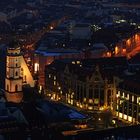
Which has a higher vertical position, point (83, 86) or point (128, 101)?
point (83, 86)

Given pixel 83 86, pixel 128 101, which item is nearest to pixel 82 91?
pixel 83 86

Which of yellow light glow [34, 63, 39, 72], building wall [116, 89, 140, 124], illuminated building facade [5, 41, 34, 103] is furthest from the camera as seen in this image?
yellow light glow [34, 63, 39, 72]

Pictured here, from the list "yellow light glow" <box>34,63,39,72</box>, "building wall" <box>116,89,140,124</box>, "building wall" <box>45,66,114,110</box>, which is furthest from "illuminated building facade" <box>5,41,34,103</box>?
"yellow light glow" <box>34,63,39,72</box>

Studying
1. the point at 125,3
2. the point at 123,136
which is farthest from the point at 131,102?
the point at 125,3

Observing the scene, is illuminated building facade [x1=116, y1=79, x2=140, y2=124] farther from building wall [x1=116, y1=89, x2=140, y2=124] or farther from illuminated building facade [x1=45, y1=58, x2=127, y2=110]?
illuminated building facade [x1=45, y1=58, x2=127, y2=110]

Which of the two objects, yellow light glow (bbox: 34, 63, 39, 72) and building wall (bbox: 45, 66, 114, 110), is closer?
building wall (bbox: 45, 66, 114, 110)

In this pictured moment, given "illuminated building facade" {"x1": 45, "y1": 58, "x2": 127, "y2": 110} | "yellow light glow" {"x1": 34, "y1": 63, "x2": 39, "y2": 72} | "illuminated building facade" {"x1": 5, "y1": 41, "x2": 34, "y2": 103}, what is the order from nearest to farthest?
"illuminated building facade" {"x1": 45, "y1": 58, "x2": 127, "y2": 110}
"illuminated building facade" {"x1": 5, "y1": 41, "x2": 34, "y2": 103}
"yellow light glow" {"x1": 34, "y1": 63, "x2": 39, "y2": 72}

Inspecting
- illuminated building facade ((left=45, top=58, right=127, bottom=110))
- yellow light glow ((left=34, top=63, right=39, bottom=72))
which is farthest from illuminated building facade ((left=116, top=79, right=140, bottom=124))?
yellow light glow ((left=34, top=63, right=39, bottom=72))

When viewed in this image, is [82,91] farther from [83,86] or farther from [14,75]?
[14,75]
